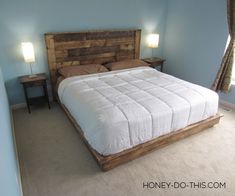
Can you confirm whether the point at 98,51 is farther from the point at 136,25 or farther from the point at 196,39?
the point at 196,39

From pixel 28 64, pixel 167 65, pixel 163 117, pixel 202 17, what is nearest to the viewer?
pixel 163 117

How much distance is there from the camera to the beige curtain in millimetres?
2961

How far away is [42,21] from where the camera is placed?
3.05 metres

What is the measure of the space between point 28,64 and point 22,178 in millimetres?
1940

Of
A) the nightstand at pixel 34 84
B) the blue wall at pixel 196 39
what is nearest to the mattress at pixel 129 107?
the nightstand at pixel 34 84

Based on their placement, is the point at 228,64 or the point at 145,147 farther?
the point at 228,64

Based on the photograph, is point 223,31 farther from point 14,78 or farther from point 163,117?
point 14,78

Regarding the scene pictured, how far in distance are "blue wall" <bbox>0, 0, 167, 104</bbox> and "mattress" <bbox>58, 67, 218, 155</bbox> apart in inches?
34.2

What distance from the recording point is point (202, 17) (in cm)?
349

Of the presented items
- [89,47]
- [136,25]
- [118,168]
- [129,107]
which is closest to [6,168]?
[118,168]

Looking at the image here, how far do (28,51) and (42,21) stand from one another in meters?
0.57

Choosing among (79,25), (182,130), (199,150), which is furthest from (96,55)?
(199,150)

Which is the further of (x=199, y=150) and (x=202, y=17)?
(x=202, y=17)

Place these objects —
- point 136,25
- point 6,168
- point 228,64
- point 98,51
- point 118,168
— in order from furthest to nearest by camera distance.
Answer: point 136,25 < point 98,51 < point 228,64 < point 118,168 < point 6,168
